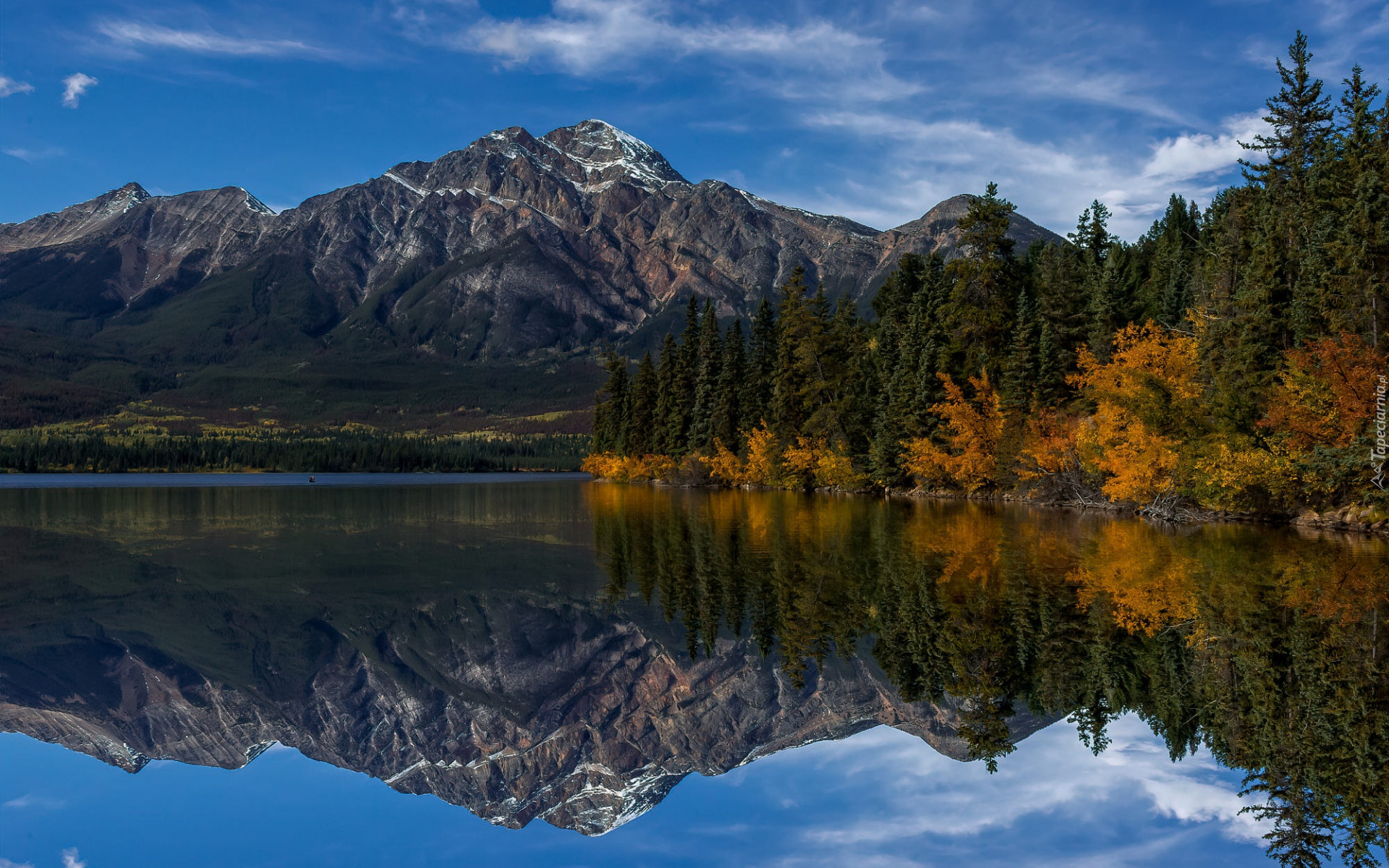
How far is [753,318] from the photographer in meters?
104

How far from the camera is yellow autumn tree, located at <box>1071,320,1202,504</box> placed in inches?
1881

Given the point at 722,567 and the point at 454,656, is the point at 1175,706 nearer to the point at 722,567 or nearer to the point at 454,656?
the point at 454,656

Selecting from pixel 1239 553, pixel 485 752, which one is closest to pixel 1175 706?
pixel 485 752

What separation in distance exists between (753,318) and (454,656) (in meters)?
88.1

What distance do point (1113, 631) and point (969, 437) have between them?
51.6 m

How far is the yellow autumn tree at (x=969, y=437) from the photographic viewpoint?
2650 inches

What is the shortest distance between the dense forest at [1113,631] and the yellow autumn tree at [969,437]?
1190 inches

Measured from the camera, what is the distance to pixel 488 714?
14812 millimetres

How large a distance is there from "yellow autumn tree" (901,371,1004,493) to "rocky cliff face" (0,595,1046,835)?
52659 mm

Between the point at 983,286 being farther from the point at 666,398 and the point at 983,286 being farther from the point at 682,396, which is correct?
the point at 666,398

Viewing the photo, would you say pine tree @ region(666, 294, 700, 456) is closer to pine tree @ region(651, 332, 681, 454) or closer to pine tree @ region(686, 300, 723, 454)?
pine tree @ region(651, 332, 681, 454)

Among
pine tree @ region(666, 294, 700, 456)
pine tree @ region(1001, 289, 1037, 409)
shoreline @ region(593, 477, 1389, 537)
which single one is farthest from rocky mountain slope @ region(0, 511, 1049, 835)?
pine tree @ region(666, 294, 700, 456)

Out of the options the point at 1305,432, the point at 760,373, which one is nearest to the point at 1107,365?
the point at 1305,432

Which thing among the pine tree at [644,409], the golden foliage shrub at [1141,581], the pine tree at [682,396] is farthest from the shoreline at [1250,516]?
the pine tree at [644,409]
